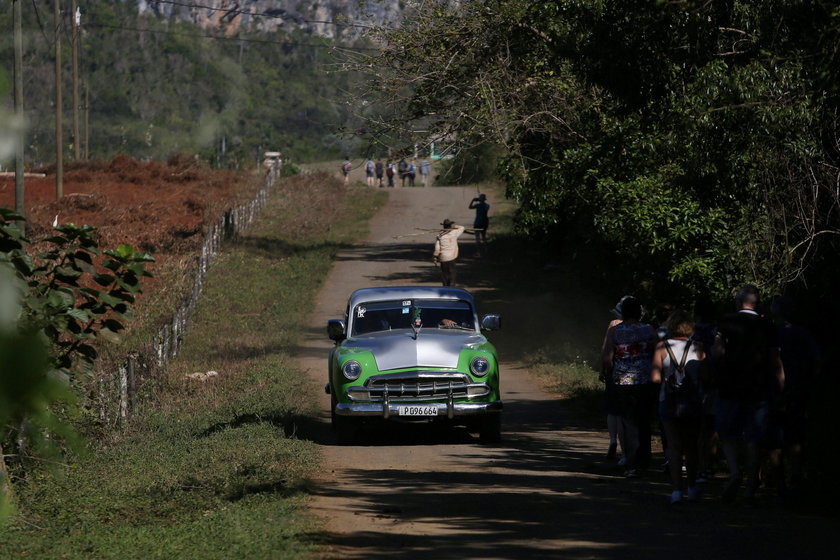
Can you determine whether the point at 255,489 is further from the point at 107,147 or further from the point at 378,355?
the point at 107,147

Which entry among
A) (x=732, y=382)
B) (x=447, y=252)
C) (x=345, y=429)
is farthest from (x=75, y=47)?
(x=732, y=382)

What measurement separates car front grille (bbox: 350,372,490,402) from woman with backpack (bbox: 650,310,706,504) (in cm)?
326

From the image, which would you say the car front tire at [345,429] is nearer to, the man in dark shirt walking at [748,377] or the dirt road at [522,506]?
the dirt road at [522,506]

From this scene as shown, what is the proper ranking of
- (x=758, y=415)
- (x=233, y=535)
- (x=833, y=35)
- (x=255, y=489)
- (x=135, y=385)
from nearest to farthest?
(x=233, y=535) < (x=758, y=415) < (x=255, y=489) < (x=833, y=35) < (x=135, y=385)

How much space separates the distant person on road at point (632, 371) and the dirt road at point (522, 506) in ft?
1.23

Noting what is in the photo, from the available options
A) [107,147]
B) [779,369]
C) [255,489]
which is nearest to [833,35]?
[779,369]

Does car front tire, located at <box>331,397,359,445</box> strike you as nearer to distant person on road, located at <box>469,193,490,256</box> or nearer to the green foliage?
the green foliage

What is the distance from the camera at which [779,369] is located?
873 cm

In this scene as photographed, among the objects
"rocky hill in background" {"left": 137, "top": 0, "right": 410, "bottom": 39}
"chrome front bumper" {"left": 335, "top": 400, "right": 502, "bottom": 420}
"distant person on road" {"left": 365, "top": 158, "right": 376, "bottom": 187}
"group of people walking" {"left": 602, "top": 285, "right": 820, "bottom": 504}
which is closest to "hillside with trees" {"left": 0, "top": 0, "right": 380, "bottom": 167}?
"rocky hill in background" {"left": 137, "top": 0, "right": 410, "bottom": 39}

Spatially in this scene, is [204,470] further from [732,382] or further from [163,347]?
[163,347]

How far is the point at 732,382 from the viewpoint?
8727 mm

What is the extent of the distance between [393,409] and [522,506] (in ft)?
11.4

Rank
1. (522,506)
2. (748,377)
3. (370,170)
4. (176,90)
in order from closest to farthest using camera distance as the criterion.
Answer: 1. (748,377)
2. (522,506)
3. (370,170)
4. (176,90)

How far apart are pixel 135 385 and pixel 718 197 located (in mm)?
8773
